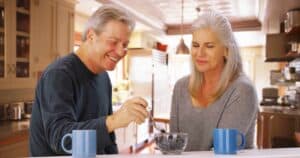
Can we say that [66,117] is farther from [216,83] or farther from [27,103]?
[27,103]

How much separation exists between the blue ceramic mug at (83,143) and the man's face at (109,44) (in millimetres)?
460

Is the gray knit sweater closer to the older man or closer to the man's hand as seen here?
the older man

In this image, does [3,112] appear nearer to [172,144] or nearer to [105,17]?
[105,17]

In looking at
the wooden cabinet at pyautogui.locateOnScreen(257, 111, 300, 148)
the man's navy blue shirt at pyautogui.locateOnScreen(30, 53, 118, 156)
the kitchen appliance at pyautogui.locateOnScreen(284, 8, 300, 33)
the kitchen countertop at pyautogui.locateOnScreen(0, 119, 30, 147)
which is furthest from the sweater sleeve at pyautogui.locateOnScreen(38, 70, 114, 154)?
the kitchen appliance at pyautogui.locateOnScreen(284, 8, 300, 33)

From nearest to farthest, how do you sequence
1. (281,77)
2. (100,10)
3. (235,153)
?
(235,153)
(100,10)
(281,77)

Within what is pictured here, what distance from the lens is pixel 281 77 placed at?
5.87 metres

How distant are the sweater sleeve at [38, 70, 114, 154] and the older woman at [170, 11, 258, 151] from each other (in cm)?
52

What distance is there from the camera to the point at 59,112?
44.6 inches

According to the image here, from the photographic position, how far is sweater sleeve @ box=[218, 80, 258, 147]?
140cm

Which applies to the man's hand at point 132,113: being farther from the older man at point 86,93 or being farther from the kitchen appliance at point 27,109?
the kitchen appliance at point 27,109

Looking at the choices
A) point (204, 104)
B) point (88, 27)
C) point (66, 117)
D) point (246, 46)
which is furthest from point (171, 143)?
point (246, 46)

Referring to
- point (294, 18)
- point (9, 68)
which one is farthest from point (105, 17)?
point (294, 18)

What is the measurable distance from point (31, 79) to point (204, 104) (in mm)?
2690

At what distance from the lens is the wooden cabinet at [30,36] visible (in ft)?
10.7
